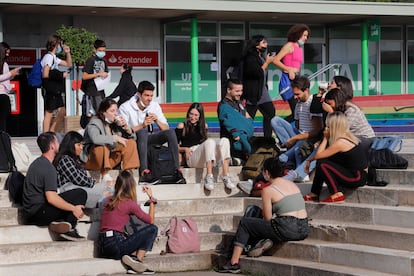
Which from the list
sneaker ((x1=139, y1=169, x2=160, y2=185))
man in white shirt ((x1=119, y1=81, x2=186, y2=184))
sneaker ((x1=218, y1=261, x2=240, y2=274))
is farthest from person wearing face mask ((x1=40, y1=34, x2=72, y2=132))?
sneaker ((x1=218, y1=261, x2=240, y2=274))

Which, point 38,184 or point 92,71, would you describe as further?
point 92,71

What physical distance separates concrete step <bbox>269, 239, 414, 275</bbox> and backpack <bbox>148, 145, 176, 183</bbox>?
2.27 m

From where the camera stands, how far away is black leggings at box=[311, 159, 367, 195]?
440 inches

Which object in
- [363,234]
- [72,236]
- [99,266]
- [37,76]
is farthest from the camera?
[37,76]

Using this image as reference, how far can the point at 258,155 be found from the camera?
13.0m

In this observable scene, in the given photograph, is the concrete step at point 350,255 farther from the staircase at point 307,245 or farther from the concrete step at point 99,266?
the concrete step at point 99,266

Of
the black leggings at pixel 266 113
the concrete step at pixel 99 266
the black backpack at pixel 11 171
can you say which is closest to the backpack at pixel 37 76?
the black backpack at pixel 11 171

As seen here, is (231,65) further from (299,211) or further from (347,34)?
(299,211)

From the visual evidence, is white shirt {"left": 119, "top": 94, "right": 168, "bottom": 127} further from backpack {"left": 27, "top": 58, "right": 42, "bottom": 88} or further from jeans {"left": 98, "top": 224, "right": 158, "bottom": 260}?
jeans {"left": 98, "top": 224, "right": 158, "bottom": 260}

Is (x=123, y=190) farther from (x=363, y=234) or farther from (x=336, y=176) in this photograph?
(x=363, y=234)

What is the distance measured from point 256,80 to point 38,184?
4.62 m

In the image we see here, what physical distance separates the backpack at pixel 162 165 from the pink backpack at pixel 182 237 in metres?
1.27

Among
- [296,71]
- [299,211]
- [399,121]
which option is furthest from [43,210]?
[399,121]

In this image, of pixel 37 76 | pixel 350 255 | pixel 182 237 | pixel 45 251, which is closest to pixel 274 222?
pixel 350 255
